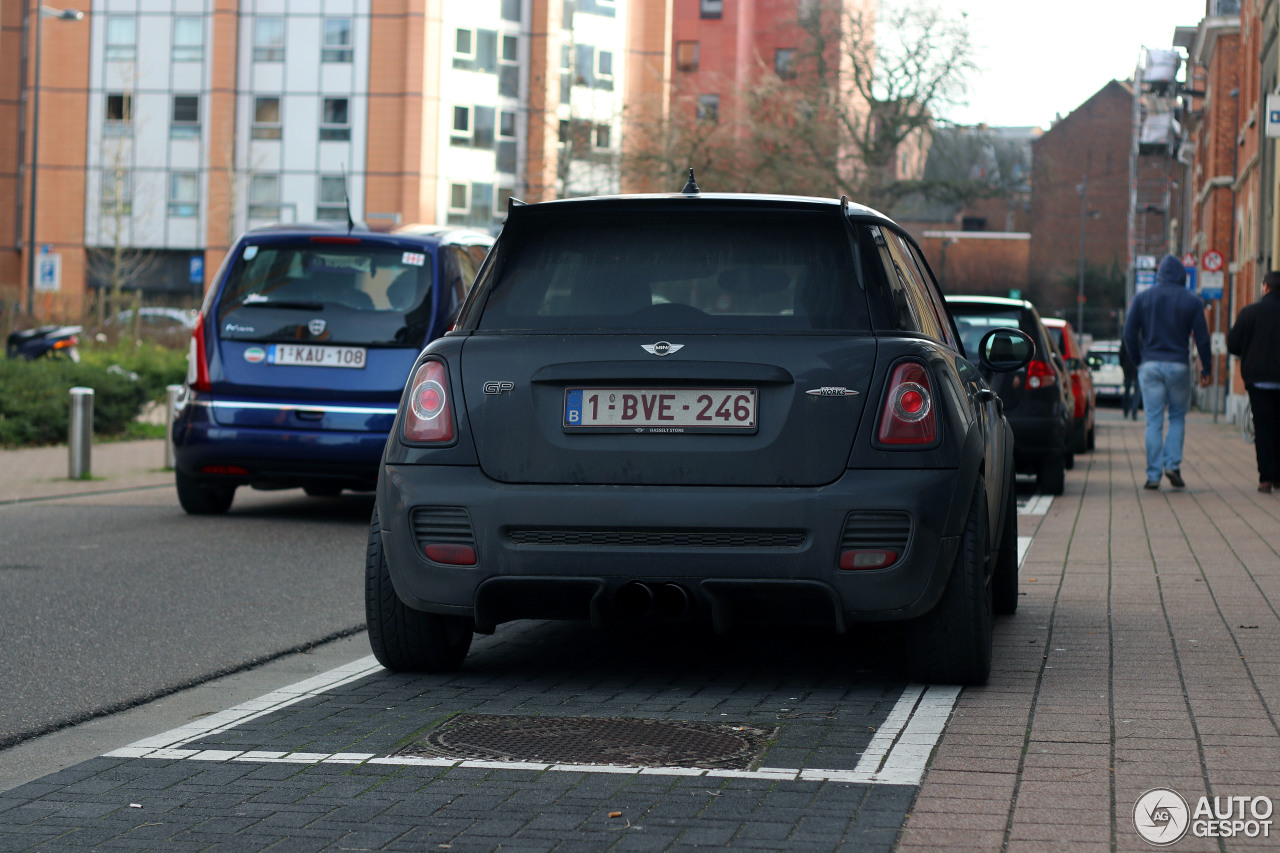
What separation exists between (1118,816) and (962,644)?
1560 millimetres

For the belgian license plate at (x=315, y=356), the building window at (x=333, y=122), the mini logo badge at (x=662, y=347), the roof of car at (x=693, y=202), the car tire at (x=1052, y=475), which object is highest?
the building window at (x=333, y=122)

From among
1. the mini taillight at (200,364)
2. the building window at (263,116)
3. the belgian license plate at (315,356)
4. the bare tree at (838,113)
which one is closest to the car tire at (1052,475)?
the belgian license plate at (315,356)

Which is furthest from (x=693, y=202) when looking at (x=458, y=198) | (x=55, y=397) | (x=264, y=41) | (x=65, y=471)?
(x=264, y=41)

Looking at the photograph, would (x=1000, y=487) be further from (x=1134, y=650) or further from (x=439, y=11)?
(x=439, y=11)

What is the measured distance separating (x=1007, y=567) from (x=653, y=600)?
2.46m

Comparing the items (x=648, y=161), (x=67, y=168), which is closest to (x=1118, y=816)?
(x=648, y=161)

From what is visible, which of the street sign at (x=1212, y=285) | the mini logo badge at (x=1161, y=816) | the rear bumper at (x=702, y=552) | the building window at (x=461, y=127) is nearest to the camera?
the mini logo badge at (x=1161, y=816)

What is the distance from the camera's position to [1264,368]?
14.5 metres

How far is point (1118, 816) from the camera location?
410 centimetres

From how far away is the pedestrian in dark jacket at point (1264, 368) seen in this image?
14461 millimetres

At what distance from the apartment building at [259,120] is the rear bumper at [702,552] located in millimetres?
59378

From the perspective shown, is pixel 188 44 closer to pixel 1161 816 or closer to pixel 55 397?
pixel 55 397

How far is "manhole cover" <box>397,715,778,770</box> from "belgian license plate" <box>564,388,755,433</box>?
91 cm

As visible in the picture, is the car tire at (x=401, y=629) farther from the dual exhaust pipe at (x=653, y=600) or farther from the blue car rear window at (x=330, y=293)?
the blue car rear window at (x=330, y=293)
